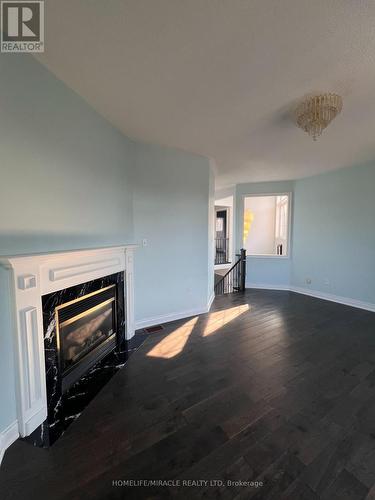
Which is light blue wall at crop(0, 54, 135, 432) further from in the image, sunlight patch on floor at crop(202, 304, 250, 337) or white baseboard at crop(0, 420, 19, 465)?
sunlight patch on floor at crop(202, 304, 250, 337)

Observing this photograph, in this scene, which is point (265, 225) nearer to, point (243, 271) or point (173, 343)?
point (243, 271)

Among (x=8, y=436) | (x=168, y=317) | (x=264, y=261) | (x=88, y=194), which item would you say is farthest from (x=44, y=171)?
(x=264, y=261)

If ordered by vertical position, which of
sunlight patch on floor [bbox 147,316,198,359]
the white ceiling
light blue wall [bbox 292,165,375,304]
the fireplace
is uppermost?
the white ceiling

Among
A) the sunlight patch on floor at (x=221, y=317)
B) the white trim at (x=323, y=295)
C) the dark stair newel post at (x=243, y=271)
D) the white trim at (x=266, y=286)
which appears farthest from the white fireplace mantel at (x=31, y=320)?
the white trim at (x=323, y=295)

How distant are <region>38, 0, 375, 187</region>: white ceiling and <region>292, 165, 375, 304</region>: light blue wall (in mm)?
1683

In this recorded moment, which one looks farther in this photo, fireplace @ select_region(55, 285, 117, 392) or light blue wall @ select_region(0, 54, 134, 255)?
fireplace @ select_region(55, 285, 117, 392)

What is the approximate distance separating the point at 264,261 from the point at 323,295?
1447 millimetres

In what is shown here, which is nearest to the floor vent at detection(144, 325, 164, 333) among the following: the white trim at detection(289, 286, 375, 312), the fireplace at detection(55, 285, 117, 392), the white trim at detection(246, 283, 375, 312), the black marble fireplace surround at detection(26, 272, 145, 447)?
the fireplace at detection(55, 285, 117, 392)

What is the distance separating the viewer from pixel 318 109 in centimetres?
191

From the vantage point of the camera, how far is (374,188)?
3791 mm

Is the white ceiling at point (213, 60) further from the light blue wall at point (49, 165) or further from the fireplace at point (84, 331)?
the fireplace at point (84, 331)

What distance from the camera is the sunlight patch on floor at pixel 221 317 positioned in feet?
10.2

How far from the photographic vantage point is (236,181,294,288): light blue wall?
17.3 feet

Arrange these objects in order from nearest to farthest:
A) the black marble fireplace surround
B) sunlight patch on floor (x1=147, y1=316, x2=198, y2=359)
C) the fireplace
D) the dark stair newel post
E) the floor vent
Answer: the black marble fireplace surround
the fireplace
sunlight patch on floor (x1=147, y1=316, x2=198, y2=359)
the floor vent
the dark stair newel post
